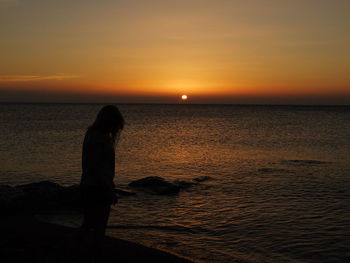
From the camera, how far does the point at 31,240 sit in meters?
7.20

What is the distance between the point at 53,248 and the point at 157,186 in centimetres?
762

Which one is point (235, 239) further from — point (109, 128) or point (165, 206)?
point (109, 128)

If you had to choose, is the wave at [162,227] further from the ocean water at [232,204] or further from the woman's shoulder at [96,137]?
A: the woman's shoulder at [96,137]

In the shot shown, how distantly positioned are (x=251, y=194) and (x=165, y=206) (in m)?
3.68

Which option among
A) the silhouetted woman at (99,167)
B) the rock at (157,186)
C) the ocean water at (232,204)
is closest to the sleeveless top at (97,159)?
the silhouetted woman at (99,167)

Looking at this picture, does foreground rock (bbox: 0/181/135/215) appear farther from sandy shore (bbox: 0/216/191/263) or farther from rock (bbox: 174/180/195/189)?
rock (bbox: 174/180/195/189)

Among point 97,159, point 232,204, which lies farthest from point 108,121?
point 232,204

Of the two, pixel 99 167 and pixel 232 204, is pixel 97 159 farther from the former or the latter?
pixel 232 204

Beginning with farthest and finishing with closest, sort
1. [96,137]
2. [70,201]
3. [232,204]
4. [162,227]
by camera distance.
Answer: [232,204] < [70,201] < [162,227] < [96,137]

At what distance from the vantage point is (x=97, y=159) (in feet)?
15.9

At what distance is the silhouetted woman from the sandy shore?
72cm

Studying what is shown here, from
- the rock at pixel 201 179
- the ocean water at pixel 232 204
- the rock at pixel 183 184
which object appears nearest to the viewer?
the ocean water at pixel 232 204

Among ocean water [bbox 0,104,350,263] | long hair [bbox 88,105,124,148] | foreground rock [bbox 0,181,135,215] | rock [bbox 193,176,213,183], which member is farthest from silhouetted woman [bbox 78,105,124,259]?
rock [bbox 193,176,213,183]

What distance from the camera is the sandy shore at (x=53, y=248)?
19.8 feet
